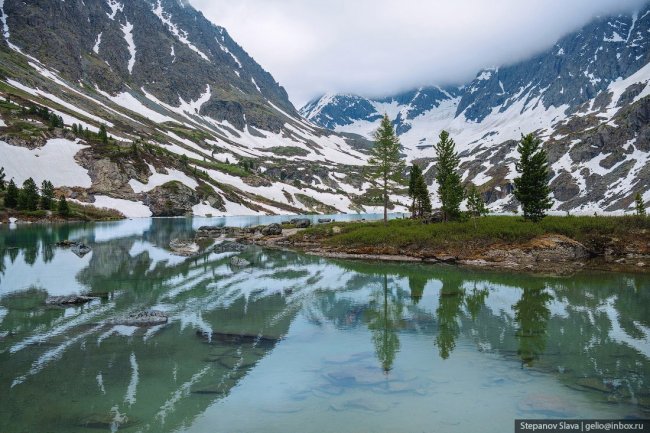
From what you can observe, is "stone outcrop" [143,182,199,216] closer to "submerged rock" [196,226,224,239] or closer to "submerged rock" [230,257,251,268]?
"submerged rock" [196,226,224,239]

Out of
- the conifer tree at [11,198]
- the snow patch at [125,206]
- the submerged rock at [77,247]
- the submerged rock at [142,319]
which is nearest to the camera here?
the submerged rock at [142,319]

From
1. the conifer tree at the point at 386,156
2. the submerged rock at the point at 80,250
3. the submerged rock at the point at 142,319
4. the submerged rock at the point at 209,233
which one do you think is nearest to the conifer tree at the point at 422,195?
the conifer tree at the point at 386,156

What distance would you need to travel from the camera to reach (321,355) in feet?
55.3

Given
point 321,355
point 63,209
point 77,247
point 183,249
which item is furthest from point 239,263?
point 63,209

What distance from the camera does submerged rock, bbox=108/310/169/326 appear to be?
20656 millimetres

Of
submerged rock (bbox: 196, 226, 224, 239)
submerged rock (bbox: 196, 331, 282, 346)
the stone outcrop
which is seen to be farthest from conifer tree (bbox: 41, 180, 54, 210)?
submerged rock (bbox: 196, 331, 282, 346)

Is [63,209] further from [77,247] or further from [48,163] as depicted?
[77,247]

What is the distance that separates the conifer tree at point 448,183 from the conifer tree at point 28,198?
331 ft

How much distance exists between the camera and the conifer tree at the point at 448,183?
5584 cm

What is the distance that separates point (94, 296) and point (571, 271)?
3795 centimetres

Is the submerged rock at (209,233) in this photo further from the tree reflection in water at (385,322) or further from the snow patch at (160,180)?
the snow patch at (160,180)

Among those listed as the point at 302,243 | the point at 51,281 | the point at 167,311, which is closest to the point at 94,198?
the point at 302,243

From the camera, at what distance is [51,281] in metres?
31.1

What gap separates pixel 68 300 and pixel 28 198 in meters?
101
